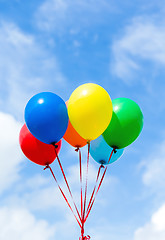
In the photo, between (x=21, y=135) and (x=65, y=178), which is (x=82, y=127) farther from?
(x=21, y=135)

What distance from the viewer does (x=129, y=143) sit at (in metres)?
7.20

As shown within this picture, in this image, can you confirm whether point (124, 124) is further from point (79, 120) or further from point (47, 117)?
point (47, 117)

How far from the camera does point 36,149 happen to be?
7.14 meters

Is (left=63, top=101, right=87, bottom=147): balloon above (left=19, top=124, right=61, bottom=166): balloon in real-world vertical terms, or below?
above

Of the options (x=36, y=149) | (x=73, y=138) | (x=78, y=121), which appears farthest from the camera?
(x=73, y=138)

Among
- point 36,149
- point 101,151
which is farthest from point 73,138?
point 36,149

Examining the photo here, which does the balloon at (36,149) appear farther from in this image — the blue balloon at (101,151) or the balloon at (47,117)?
the blue balloon at (101,151)

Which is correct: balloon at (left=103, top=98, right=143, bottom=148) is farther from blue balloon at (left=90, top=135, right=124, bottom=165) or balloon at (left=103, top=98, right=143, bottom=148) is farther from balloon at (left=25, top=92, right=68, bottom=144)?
balloon at (left=25, top=92, right=68, bottom=144)

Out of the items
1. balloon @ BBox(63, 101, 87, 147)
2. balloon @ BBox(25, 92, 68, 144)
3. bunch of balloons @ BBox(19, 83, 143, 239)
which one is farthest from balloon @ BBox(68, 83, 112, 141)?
balloon @ BBox(63, 101, 87, 147)

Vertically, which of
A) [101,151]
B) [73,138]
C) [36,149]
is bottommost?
[36,149]

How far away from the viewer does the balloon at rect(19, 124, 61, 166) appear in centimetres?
714

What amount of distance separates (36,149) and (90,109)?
159 cm

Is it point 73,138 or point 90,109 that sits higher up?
point 73,138

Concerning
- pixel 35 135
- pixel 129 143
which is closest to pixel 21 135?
pixel 35 135
